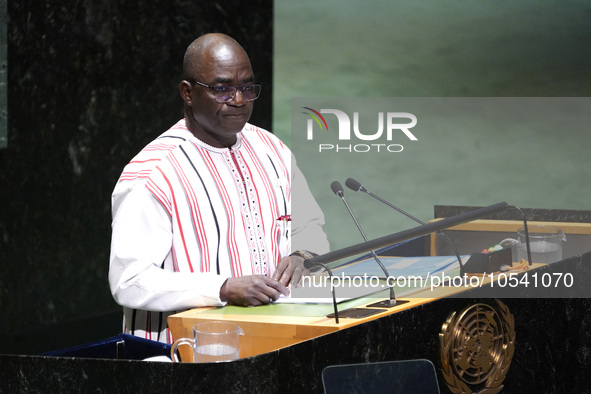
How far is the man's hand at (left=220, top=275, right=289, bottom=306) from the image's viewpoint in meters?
2.62

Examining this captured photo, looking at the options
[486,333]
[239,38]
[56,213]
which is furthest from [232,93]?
[239,38]

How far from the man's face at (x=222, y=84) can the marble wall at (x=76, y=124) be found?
2946 millimetres

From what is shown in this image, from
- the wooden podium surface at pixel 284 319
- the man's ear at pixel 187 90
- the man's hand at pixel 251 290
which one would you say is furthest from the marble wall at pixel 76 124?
the wooden podium surface at pixel 284 319

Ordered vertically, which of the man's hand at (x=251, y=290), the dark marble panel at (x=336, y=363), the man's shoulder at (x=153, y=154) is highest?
the man's shoulder at (x=153, y=154)

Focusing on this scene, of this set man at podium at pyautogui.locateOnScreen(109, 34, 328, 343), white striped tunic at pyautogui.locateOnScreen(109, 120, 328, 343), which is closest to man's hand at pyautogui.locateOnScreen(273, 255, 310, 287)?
man at podium at pyautogui.locateOnScreen(109, 34, 328, 343)

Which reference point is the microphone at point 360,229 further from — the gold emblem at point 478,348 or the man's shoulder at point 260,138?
the man's shoulder at point 260,138

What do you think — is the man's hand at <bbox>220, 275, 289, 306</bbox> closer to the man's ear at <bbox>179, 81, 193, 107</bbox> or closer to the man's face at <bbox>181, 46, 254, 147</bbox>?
the man's face at <bbox>181, 46, 254, 147</bbox>

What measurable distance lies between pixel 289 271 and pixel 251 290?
0.33 meters

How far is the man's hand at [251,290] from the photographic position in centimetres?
262

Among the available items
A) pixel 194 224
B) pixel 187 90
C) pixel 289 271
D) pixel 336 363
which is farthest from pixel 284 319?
pixel 187 90

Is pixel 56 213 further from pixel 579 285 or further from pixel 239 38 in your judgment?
pixel 579 285

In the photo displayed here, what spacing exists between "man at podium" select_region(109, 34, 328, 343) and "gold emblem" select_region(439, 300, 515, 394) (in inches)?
19.3

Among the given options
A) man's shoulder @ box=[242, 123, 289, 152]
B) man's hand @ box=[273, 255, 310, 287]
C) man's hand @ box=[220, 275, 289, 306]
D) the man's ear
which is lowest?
man's hand @ box=[220, 275, 289, 306]

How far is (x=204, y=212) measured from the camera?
9.95ft
